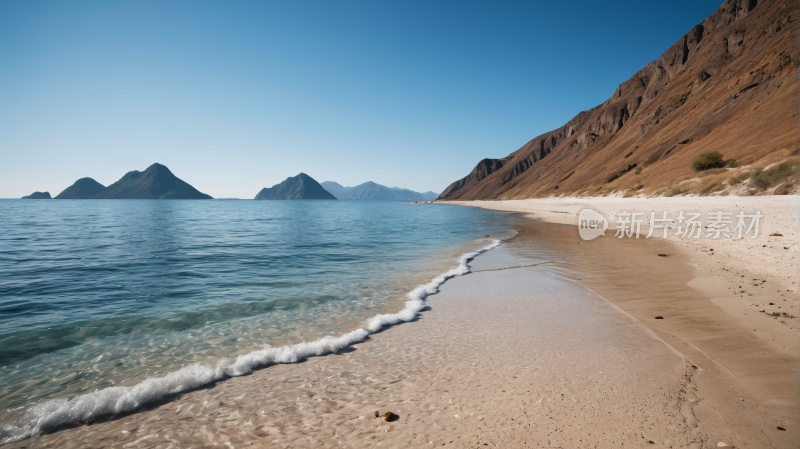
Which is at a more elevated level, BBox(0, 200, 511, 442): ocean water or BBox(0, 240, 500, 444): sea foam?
BBox(0, 240, 500, 444): sea foam

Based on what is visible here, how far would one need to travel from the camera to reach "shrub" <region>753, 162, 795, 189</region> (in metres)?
22.9

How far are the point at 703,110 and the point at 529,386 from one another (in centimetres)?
7801

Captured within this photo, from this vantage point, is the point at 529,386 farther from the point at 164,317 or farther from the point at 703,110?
the point at 703,110

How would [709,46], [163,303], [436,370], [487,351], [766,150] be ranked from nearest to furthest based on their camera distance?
1. [436,370]
2. [487,351]
3. [163,303]
4. [766,150]
5. [709,46]

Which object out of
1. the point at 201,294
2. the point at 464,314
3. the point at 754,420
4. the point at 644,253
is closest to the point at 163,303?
the point at 201,294

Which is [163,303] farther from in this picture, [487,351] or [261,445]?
[487,351]

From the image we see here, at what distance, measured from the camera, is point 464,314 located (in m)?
7.03

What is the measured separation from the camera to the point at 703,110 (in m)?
58.0

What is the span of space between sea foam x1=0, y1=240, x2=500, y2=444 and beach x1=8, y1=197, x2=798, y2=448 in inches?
6.7

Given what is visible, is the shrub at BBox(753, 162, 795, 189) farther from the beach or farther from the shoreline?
the beach

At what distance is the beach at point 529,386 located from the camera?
3.20 metres

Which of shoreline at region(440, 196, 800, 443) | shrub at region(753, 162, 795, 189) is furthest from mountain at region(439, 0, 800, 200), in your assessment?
shoreline at region(440, 196, 800, 443)

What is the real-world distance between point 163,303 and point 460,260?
10.2 m

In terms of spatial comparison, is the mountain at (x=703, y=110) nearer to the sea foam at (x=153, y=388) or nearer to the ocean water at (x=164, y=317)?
the ocean water at (x=164, y=317)
